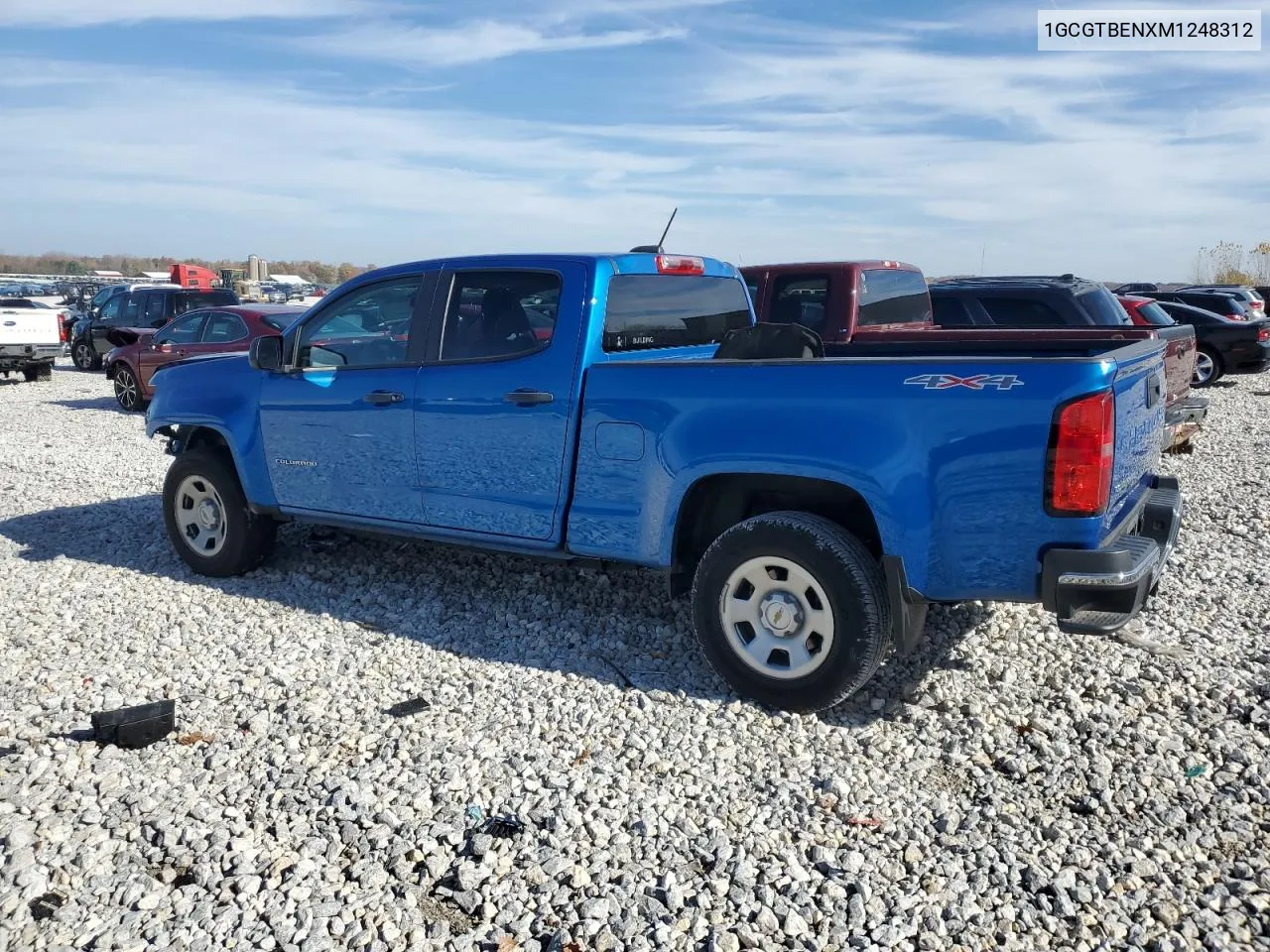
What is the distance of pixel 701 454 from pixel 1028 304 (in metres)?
8.75

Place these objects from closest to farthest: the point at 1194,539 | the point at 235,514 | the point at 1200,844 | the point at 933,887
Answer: the point at 933,887, the point at 1200,844, the point at 235,514, the point at 1194,539

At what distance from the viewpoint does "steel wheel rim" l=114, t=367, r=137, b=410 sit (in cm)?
1574


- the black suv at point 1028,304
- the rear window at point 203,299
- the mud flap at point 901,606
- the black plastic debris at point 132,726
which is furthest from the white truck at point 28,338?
the mud flap at point 901,606

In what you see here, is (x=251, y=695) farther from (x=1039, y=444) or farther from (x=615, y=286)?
(x=1039, y=444)

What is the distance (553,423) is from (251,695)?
1.78 m

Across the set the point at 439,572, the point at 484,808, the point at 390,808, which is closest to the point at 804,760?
the point at 484,808

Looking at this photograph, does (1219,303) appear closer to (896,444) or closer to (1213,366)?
(1213,366)

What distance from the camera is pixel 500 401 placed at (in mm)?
5117

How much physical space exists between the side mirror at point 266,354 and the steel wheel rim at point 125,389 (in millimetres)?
11012

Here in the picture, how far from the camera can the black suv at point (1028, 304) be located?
11.7 metres

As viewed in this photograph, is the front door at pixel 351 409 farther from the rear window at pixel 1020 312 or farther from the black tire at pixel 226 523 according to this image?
the rear window at pixel 1020 312

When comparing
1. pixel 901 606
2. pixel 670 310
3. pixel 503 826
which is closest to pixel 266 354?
pixel 670 310

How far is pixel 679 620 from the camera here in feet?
18.4

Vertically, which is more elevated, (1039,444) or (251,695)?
(1039,444)
